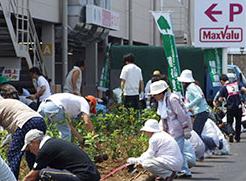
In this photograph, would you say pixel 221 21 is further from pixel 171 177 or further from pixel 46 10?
pixel 171 177

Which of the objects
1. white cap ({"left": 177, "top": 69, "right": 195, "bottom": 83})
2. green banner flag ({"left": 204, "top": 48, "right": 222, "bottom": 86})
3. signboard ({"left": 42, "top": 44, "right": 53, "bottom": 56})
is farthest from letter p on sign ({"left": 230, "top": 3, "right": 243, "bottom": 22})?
white cap ({"left": 177, "top": 69, "right": 195, "bottom": 83})

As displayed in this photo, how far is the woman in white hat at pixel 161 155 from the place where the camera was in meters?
10.5

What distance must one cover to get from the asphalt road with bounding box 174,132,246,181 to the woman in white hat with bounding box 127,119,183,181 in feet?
3.23

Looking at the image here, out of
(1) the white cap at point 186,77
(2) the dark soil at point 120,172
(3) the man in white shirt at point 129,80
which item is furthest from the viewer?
(3) the man in white shirt at point 129,80

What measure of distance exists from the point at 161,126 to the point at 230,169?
180 centimetres

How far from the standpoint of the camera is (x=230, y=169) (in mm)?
12648

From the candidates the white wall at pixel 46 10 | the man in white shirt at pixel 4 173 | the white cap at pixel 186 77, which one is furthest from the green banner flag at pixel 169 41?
the man in white shirt at pixel 4 173

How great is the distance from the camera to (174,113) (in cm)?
1136

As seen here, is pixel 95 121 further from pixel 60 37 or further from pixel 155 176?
pixel 60 37

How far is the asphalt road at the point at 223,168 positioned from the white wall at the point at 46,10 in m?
8.93

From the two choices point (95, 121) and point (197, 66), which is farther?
point (197, 66)

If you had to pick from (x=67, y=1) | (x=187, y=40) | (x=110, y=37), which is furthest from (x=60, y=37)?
(x=187, y=40)

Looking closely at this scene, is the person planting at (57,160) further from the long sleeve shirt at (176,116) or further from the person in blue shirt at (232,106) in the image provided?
the person in blue shirt at (232,106)

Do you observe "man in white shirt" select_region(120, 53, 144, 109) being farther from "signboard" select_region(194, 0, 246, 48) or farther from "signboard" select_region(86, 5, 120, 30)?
"signboard" select_region(86, 5, 120, 30)
